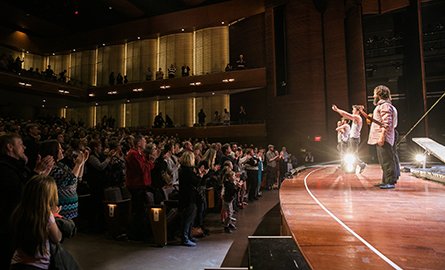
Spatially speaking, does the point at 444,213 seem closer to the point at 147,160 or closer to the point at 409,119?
the point at 147,160

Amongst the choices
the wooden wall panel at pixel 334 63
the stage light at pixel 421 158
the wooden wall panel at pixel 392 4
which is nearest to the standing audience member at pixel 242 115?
the wooden wall panel at pixel 334 63

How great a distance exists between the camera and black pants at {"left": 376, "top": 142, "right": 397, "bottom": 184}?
3930mm

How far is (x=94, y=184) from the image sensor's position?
16.3ft

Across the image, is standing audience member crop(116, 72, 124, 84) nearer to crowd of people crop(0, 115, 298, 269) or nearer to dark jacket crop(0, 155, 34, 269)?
crowd of people crop(0, 115, 298, 269)

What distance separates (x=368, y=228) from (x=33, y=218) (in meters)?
2.29

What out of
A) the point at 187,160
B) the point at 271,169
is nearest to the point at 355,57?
the point at 271,169

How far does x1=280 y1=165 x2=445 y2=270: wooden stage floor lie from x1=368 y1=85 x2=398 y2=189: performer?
1.41 ft

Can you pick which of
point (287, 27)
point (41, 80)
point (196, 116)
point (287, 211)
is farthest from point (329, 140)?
point (41, 80)

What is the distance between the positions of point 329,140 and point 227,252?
33.5ft

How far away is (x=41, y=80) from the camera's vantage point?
16.5 metres

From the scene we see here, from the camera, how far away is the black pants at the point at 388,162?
3.93m

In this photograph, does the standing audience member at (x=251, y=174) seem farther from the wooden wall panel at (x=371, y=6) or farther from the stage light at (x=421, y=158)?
the wooden wall panel at (x=371, y=6)

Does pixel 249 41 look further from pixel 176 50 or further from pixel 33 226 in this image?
pixel 33 226

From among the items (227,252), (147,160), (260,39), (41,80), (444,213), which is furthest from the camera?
(41,80)
